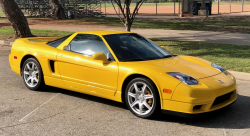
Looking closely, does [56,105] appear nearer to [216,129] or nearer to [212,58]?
[216,129]

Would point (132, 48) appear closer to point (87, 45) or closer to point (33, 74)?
point (87, 45)

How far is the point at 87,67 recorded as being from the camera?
5.64 metres

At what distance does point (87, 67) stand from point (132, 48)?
883 mm

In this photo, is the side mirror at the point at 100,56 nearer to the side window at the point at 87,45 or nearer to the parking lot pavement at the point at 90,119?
the side window at the point at 87,45

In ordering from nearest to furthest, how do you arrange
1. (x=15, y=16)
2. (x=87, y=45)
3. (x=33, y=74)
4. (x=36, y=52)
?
(x=87, y=45) < (x=36, y=52) < (x=33, y=74) < (x=15, y=16)

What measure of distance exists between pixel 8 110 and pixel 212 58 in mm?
6662

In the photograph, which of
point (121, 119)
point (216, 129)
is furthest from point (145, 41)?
point (216, 129)

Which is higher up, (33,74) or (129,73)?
(129,73)

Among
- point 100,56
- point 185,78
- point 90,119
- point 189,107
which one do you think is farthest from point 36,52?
point 189,107

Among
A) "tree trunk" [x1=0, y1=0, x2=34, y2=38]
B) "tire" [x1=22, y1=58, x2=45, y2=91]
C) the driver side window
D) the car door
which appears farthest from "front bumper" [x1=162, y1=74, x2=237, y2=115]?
"tree trunk" [x1=0, y1=0, x2=34, y2=38]

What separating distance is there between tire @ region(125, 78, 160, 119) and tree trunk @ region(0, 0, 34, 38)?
11538mm

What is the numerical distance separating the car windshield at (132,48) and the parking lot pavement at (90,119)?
0.94 metres

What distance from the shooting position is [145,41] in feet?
20.7

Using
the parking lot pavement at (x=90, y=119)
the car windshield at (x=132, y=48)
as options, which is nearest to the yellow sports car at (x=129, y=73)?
the car windshield at (x=132, y=48)
